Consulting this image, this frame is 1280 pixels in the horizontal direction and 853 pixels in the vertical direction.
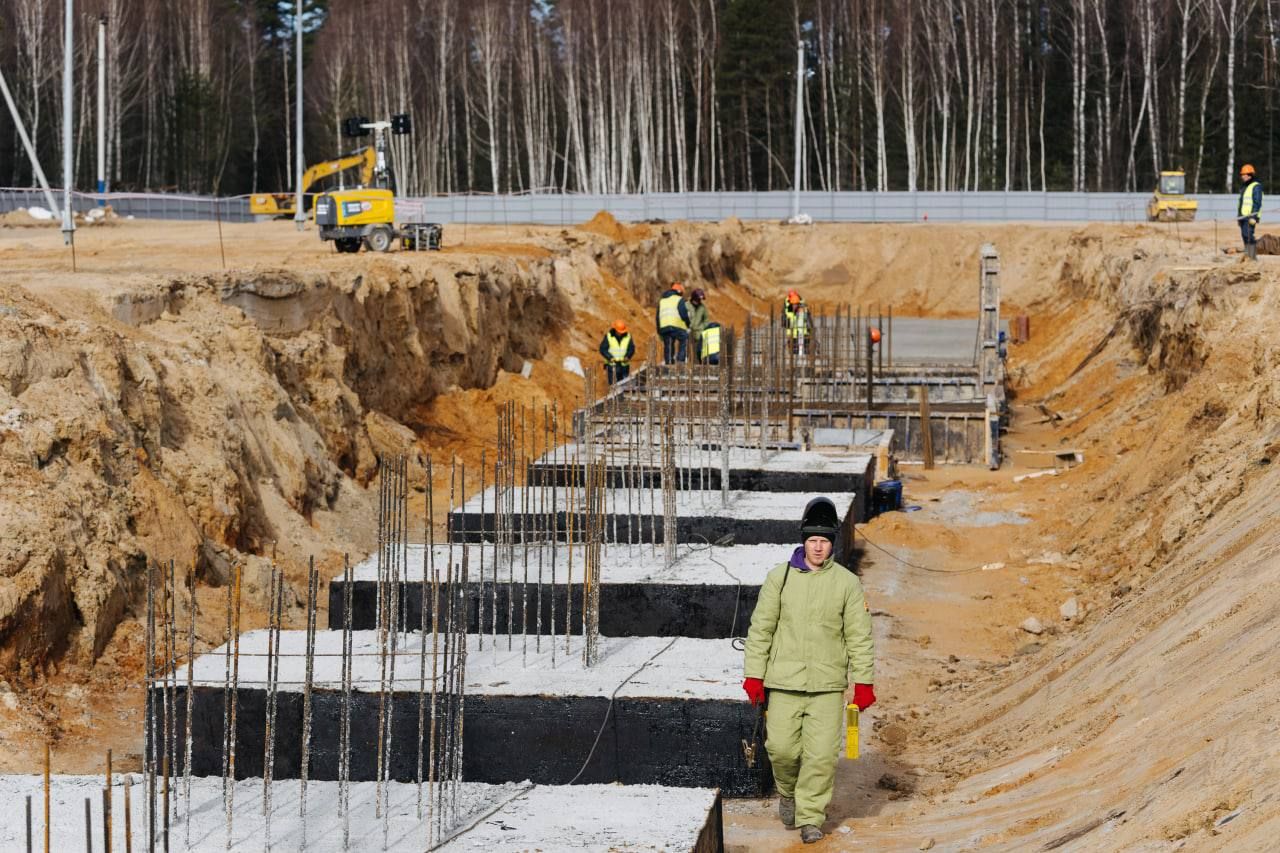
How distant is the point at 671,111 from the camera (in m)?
54.4

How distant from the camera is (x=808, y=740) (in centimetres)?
737

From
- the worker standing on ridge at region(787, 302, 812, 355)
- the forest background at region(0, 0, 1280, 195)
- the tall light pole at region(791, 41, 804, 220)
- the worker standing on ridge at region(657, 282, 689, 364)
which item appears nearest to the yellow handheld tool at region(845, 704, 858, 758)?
the worker standing on ridge at region(657, 282, 689, 364)

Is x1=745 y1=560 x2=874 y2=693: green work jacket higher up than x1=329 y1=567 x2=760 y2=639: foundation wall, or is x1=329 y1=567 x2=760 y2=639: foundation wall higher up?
x1=745 y1=560 x2=874 y2=693: green work jacket

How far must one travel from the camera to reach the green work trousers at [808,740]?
24.1 ft

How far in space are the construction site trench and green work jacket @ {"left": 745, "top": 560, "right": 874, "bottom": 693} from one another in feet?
3.00

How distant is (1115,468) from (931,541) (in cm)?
220

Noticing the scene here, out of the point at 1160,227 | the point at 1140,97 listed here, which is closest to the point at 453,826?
the point at 1160,227

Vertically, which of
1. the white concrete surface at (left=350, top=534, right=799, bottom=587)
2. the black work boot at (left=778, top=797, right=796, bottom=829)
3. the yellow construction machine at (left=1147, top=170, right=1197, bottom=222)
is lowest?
the black work boot at (left=778, top=797, right=796, bottom=829)

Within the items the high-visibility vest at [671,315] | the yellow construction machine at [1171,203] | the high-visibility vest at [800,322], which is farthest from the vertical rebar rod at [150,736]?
the yellow construction machine at [1171,203]

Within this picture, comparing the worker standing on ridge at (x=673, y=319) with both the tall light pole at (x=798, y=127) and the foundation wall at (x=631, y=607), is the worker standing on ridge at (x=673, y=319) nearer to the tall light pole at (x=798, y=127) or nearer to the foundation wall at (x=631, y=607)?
the foundation wall at (x=631, y=607)

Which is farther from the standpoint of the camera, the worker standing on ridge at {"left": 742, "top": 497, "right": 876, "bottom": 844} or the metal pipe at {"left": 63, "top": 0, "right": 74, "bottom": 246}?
the metal pipe at {"left": 63, "top": 0, "right": 74, "bottom": 246}

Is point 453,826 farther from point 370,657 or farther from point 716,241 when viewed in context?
point 716,241

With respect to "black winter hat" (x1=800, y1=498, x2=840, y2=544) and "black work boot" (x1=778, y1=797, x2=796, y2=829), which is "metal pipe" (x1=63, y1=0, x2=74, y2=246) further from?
"black winter hat" (x1=800, y1=498, x2=840, y2=544)

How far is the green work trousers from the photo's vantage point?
7.34 m
